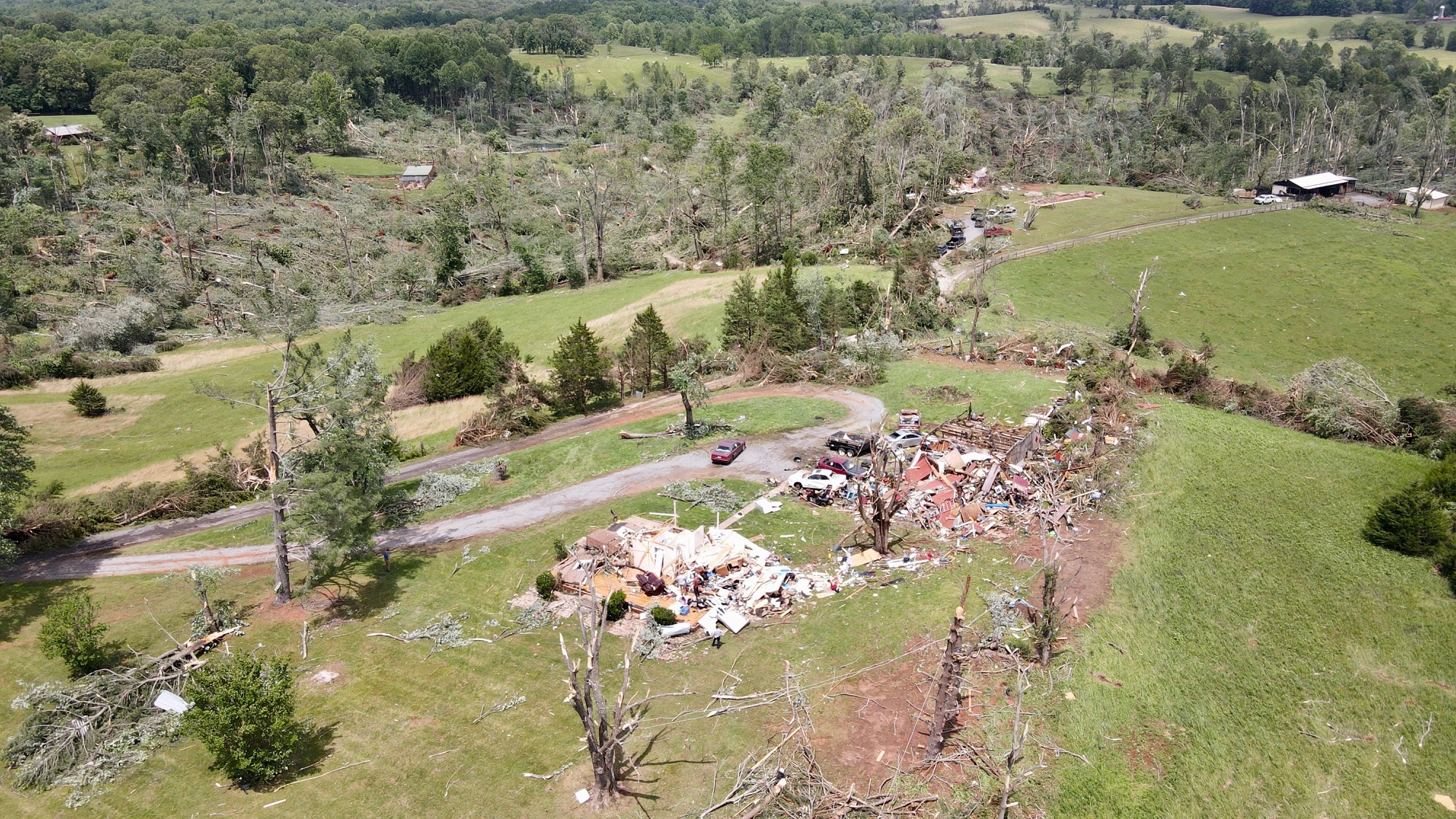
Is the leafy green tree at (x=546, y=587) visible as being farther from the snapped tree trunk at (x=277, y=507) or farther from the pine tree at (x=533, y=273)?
the pine tree at (x=533, y=273)

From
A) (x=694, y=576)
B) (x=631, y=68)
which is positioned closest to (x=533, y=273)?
(x=694, y=576)

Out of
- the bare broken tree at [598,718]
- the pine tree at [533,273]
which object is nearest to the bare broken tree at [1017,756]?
the bare broken tree at [598,718]

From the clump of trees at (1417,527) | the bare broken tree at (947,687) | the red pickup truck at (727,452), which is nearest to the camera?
the bare broken tree at (947,687)

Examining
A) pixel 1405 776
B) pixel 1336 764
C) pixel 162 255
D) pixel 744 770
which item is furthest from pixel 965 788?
pixel 162 255

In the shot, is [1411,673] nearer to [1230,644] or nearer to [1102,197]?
[1230,644]

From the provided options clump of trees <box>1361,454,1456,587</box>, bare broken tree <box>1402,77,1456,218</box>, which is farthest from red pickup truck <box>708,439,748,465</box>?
bare broken tree <box>1402,77,1456,218</box>
